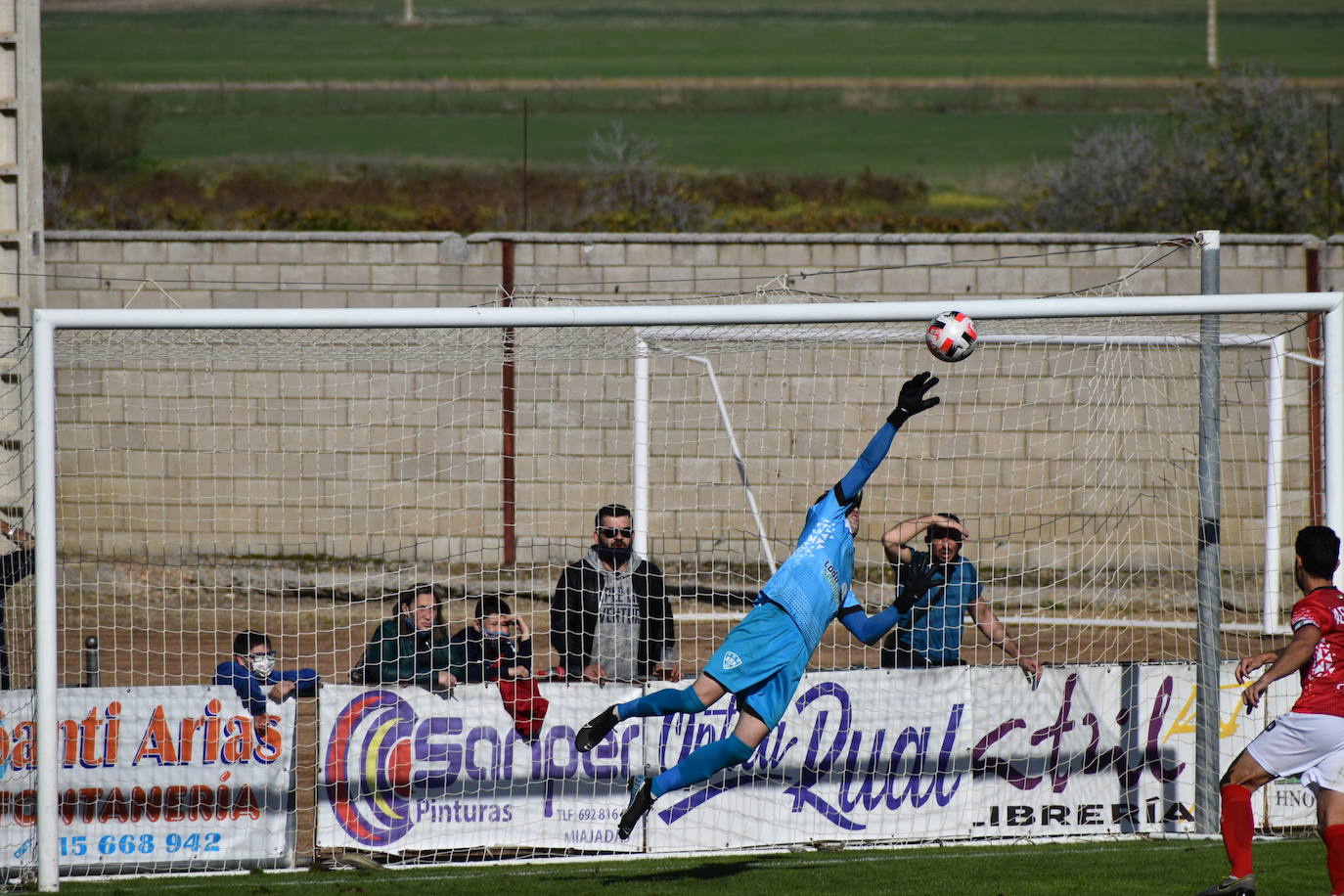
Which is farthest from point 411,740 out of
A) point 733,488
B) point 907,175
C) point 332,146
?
point 332,146

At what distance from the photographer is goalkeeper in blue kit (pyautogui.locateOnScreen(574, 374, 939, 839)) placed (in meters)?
5.98

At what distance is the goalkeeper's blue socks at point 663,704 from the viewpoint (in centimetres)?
601

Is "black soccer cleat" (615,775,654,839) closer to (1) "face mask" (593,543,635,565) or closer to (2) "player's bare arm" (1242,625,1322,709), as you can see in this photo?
(1) "face mask" (593,543,635,565)

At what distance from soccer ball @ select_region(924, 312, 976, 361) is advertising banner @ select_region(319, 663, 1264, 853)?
200cm

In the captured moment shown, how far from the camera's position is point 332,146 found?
43500 mm

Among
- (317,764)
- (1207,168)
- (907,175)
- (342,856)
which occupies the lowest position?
(342,856)

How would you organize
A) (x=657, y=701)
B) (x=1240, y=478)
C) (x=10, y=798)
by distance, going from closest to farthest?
(x=657, y=701)
(x=10, y=798)
(x=1240, y=478)

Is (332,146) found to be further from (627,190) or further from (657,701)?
(657,701)

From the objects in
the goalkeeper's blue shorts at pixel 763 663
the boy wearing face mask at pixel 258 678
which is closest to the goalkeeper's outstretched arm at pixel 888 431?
the goalkeeper's blue shorts at pixel 763 663

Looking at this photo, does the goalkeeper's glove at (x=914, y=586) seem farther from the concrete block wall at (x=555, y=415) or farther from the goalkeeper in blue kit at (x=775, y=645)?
the concrete block wall at (x=555, y=415)

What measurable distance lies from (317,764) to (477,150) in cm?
3736

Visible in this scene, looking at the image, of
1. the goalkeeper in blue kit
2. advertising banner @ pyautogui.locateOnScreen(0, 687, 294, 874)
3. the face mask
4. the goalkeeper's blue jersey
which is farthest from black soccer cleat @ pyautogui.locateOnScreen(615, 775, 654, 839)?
advertising banner @ pyautogui.locateOnScreen(0, 687, 294, 874)

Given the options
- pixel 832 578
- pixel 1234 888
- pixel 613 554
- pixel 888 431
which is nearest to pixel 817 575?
pixel 832 578

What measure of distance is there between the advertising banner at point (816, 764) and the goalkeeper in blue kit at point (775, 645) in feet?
3.96
